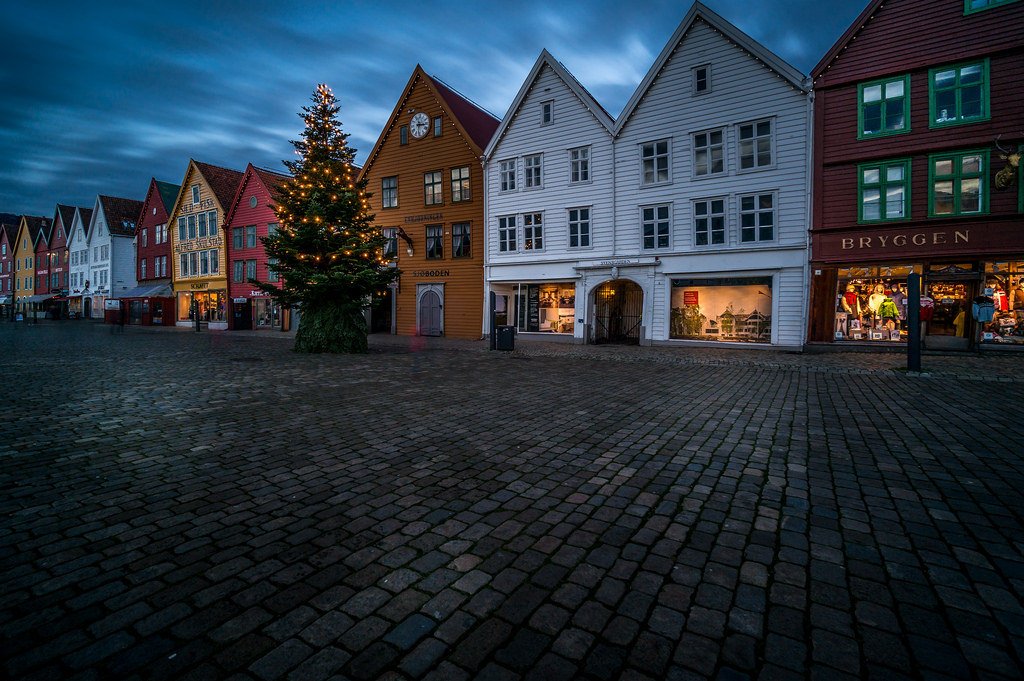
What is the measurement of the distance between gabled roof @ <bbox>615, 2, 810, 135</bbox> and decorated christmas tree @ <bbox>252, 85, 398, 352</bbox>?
12566mm

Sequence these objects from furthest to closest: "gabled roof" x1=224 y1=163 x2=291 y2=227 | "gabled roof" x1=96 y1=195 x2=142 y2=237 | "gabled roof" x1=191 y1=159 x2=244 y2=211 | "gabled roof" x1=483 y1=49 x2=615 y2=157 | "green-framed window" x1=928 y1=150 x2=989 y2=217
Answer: "gabled roof" x1=96 y1=195 x2=142 y2=237 < "gabled roof" x1=191 y1=159 x2=244 y2=211 < "gabled roof" x1=224 y1=163 x2=291 y2=227 < "gabled roof" x1=483 y1=49 x2=615 y2=157 < "green-framed window" x1=928 y1=150 x2=989 y2=217

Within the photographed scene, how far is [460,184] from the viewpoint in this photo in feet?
84.7

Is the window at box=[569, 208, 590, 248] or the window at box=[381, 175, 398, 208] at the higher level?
the window at box=[381, 175, 398, 208]

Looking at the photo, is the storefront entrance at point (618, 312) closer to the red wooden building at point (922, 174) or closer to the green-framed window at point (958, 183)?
the red wooden building at point (922, 174)

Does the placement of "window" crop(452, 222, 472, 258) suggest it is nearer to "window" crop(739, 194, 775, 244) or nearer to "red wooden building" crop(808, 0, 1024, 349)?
"window" crop(739, 194, 775, 244)

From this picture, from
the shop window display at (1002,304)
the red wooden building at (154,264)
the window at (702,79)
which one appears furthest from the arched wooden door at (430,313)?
the red wooden building at (154,264)

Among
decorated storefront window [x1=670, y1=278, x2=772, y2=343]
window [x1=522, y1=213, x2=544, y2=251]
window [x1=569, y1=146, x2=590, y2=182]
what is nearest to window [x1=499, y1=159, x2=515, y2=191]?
window [x1=522, y1=213, x2=544, y2=251]

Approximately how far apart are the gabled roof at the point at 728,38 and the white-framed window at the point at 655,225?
414 centimetres

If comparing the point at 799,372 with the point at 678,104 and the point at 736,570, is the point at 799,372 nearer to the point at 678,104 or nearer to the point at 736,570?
the point at 736,570

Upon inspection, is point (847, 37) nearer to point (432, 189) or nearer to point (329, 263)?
point (432, 189)

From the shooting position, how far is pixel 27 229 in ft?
211

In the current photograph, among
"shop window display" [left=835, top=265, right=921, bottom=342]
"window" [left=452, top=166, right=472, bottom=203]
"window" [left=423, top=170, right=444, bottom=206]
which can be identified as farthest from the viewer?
"window" [left=423, top=170, right=444, bottom=206]

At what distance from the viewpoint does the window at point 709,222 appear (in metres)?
19.0

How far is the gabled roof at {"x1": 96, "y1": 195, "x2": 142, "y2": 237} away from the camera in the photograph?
48.3 metres
